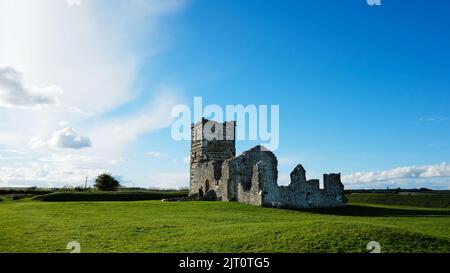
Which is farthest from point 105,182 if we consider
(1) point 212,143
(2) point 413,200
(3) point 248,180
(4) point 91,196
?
(2) point 413,200

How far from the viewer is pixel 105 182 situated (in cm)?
6381

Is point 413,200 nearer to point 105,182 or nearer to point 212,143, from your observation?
point 212,143

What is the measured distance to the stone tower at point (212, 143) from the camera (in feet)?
161

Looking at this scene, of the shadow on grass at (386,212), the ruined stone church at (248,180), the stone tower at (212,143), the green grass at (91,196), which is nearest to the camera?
the shadow on grass at (386,212)

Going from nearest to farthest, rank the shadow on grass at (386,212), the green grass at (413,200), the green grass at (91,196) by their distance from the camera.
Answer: the shadow on grass at (386,212)
the green grass at (413,200)
the green grass at (91,196)

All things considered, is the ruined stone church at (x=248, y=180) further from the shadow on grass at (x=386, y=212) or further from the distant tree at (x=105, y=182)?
the distant tree at (x=105, y=182)

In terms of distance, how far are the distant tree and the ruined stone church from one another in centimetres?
1947

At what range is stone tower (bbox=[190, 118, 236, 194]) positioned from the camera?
49219mm

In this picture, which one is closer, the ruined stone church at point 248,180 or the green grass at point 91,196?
the ruined stone church at point 248,180

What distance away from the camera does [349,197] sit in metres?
51.2

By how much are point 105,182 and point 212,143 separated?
894 inches

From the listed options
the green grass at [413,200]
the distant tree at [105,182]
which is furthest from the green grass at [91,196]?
the green grass at [413,200]

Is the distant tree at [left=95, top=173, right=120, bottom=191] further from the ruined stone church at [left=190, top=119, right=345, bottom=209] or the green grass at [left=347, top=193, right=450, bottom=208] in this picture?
the green grass at [left=347, top=193, right=450, bottom=208]
